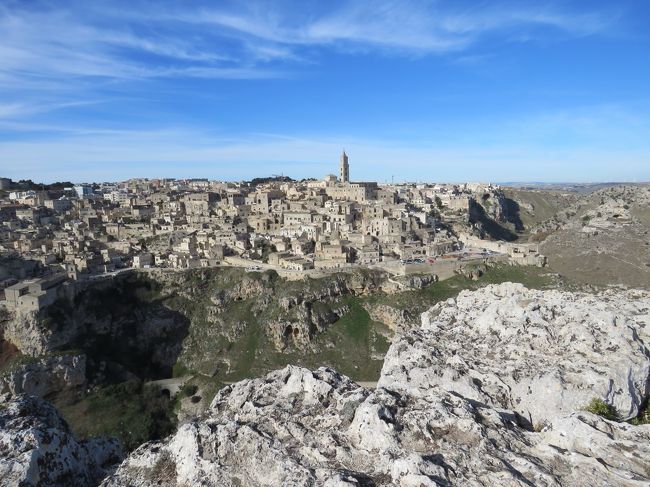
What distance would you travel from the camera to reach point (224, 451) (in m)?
9.32

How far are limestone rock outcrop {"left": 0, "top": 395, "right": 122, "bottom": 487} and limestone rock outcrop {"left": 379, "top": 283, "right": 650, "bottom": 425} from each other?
7774 mm

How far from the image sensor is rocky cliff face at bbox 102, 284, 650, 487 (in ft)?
27.8

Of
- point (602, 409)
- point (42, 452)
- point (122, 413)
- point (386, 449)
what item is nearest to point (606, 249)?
point (602, 409)

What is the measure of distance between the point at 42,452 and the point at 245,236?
5558 centimetres

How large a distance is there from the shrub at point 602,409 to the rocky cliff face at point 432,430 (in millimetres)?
207

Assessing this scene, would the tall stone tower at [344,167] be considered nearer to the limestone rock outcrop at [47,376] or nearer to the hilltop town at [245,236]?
the hilltop town at [245,236]

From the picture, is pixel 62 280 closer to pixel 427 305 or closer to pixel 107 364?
pixel 107 364

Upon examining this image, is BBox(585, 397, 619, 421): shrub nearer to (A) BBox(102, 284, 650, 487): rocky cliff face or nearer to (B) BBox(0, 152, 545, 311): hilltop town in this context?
(A) BBox(102, 284, 650, 487): rocky cliff face

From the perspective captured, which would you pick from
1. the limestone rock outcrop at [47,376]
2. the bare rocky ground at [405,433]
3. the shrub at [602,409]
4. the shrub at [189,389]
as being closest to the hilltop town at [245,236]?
the limestone rock outcrop at [47,376]

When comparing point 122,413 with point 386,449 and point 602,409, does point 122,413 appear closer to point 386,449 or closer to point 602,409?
point 386,449

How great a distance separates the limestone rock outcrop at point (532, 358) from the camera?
43.3 ft

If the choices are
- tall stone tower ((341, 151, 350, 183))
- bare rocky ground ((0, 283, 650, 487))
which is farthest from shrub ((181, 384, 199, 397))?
tall stone tower ((341, 151, 350, 183))

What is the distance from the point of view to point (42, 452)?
31.8ft

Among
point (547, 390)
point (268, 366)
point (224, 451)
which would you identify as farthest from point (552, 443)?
point (268, 366)
